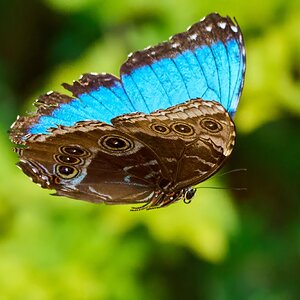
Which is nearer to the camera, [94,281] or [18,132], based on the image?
[18,132]

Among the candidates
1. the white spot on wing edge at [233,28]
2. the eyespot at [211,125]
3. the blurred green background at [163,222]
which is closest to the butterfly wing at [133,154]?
the eyespot at [211,125]

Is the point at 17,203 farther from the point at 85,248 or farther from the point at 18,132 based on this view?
the point at 18,132

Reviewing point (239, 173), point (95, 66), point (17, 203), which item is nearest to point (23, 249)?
point (17, 203)

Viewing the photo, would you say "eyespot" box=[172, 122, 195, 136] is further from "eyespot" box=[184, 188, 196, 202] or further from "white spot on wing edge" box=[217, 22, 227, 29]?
"white spot on wing edge" box=[217, 22, 227, 29]

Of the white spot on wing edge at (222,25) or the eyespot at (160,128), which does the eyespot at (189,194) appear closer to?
the eyespot at (160,128)

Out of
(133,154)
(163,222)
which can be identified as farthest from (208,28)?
(163,222)

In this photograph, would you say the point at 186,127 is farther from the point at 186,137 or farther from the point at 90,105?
the point at 90,105
